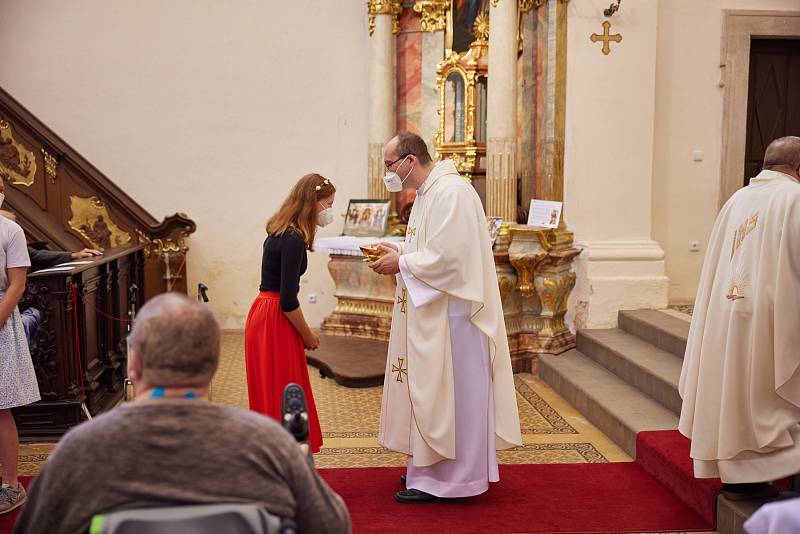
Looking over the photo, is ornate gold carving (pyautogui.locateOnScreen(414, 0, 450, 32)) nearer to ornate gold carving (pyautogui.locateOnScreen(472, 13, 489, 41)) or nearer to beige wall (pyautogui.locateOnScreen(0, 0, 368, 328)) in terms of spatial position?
ornate gold carving (pyautogui.locateOnScreen(472, 13, 489, 41))

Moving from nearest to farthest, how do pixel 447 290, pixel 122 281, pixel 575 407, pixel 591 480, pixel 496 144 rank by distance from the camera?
pixel 447 290, pixel 591 480, pixel 575 407, pixel 122 281, pixel 496 144

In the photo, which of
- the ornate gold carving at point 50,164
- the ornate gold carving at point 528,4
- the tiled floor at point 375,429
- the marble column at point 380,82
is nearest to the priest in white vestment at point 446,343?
the tiled floor at point 375,429

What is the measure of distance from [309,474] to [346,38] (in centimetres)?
828

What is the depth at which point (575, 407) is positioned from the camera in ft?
20.3

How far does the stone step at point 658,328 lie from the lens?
6.12 m

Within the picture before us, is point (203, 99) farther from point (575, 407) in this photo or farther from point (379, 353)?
point (575, 407)

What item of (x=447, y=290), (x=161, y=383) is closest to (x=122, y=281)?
(x=447, y=290)

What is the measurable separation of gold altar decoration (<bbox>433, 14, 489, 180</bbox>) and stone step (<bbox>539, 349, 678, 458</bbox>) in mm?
2537

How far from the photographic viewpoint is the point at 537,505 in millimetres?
4164

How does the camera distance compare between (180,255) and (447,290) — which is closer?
(447,290)

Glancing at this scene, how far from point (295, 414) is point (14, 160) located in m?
6.98

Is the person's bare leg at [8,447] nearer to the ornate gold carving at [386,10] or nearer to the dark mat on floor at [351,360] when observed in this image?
the dark mat on floor at [351,360]

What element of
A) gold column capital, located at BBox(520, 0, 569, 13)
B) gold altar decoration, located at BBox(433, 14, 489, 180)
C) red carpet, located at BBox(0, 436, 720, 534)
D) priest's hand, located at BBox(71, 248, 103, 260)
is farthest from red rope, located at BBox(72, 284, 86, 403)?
gold column capital, located at BBox(520, 0, 569, 13)

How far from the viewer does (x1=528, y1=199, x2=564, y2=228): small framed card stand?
7.31m
